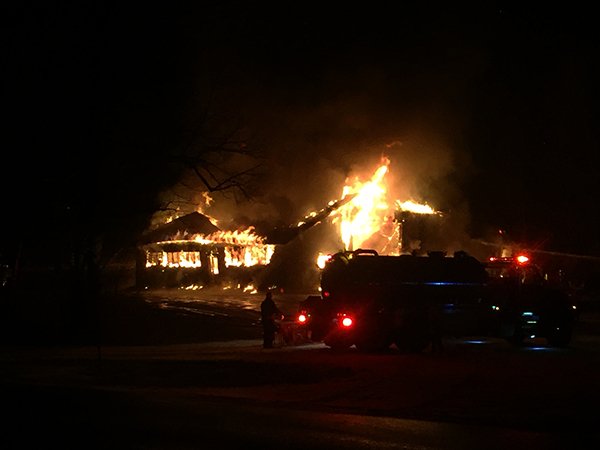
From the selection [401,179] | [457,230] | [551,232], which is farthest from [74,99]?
[551,232]

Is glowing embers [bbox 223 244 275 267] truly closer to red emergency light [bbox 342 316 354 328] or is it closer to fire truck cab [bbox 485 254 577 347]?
fire truck cab [bbox 485 254 577 347]

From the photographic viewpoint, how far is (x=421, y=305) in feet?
50.7

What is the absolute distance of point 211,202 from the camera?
36.9 m

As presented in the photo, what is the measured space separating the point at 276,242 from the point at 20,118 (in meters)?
18.8

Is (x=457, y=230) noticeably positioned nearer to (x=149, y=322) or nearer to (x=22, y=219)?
(x=149, y=322)

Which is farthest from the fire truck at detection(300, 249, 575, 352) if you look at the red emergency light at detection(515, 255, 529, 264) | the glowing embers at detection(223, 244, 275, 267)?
the glowing embers at detection(223, 244, 275, 267)

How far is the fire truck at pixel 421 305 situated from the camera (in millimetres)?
15070

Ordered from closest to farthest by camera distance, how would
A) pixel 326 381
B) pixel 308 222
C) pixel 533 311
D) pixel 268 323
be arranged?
1. pixel 326 381
2. pixel 533 311
3. pixel 268 323
4. pixel 308 222

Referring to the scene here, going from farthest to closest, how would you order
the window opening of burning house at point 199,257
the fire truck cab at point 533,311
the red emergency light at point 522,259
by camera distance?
1. the window opening of burning house at point 199,257
2. the red emergency light at point 522,259
3. the fire truck cab at point 533,311

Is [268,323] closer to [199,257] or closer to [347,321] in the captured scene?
[347,321]

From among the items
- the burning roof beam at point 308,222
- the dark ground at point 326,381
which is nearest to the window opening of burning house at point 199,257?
the burning roof beam at point 308,222

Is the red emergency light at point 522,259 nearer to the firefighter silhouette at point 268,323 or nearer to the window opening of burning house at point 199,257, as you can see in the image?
the firefighter silhouette at point 268,323

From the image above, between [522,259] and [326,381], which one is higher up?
[522,259]

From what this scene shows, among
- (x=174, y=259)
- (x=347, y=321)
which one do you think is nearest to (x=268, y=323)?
(x=347, y=321)
